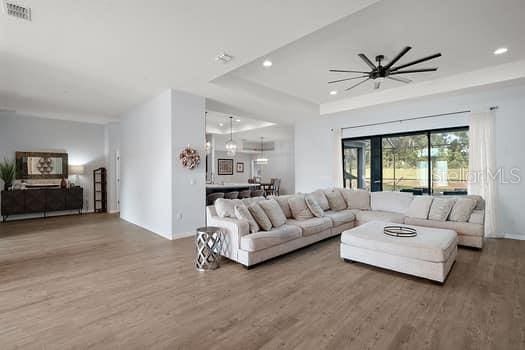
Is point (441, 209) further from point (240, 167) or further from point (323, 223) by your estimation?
point (240, 167)

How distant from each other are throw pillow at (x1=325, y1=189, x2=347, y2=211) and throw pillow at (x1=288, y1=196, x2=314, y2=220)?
1.14 meters

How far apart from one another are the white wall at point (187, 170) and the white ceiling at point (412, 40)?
1079mm

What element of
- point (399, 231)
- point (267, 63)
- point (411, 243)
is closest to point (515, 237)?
point (399, 231)

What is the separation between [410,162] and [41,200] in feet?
32.2

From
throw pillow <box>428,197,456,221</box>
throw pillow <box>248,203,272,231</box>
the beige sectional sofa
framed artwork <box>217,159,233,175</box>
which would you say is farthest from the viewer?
framed artwork <box>217,159,233,175</box>

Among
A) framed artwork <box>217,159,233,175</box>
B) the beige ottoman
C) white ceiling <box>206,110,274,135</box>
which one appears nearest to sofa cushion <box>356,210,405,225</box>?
the beige ottoman

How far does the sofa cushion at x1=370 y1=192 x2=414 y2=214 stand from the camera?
5.35 m

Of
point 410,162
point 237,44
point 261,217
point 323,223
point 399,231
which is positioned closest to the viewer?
point 237,44

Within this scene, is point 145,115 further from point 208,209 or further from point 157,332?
point 157,332

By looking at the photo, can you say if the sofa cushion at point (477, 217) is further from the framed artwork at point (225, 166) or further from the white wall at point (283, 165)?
the framed artwork at point (225, 166)

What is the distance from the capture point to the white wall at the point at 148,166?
5129 millimetres

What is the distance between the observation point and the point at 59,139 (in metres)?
7.74

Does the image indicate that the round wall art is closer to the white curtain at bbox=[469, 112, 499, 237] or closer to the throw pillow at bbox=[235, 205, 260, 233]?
the throw pillow at bbox=[235, 205, 260, 233]

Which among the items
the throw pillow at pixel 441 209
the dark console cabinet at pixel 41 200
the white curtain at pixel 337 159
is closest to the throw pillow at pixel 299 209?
the throw pillow at pixel 441 209
